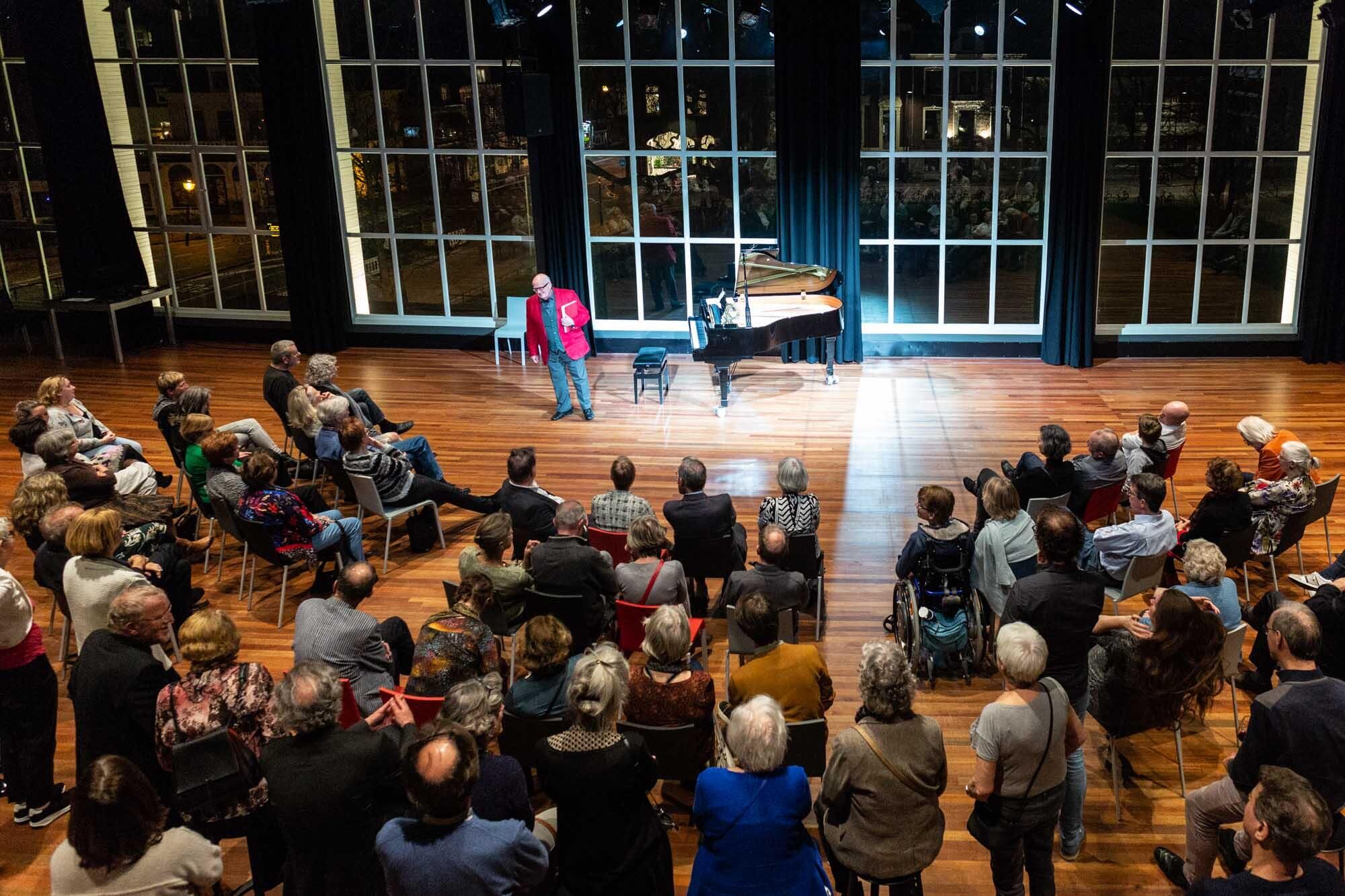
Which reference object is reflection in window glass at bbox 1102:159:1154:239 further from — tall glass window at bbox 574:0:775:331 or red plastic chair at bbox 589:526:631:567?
red plastic chair at bbox 589:526:631:567

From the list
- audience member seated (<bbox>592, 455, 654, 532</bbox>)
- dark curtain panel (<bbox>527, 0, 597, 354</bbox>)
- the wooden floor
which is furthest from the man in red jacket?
audience member seated (<bbox>592, 455, 654, 532</bbox>)

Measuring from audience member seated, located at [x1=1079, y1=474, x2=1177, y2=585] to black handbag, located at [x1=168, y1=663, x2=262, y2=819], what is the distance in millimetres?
3855

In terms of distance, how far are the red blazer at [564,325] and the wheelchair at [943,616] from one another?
4884 mm

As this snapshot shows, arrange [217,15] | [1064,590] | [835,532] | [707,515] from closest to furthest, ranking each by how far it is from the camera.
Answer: [1064,590], [707,515], [835,532], [217,15]

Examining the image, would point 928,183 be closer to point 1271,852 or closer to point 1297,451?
point 1297,451

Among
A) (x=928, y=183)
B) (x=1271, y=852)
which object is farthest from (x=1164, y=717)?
(x=928, y=183)

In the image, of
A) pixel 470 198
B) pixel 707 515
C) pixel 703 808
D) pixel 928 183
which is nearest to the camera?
pixel 703 808

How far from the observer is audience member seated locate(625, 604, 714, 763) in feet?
13.5

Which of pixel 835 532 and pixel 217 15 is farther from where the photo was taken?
pixel 217 15

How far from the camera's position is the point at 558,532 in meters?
5.54

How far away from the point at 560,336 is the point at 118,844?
7.06 m

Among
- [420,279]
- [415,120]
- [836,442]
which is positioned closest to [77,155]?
[415,120]

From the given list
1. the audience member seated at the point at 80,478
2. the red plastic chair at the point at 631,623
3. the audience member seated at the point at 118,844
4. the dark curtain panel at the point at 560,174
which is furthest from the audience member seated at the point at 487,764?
the dark curtain panel at the point at 560,174

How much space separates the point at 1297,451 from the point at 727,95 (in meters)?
7.40
